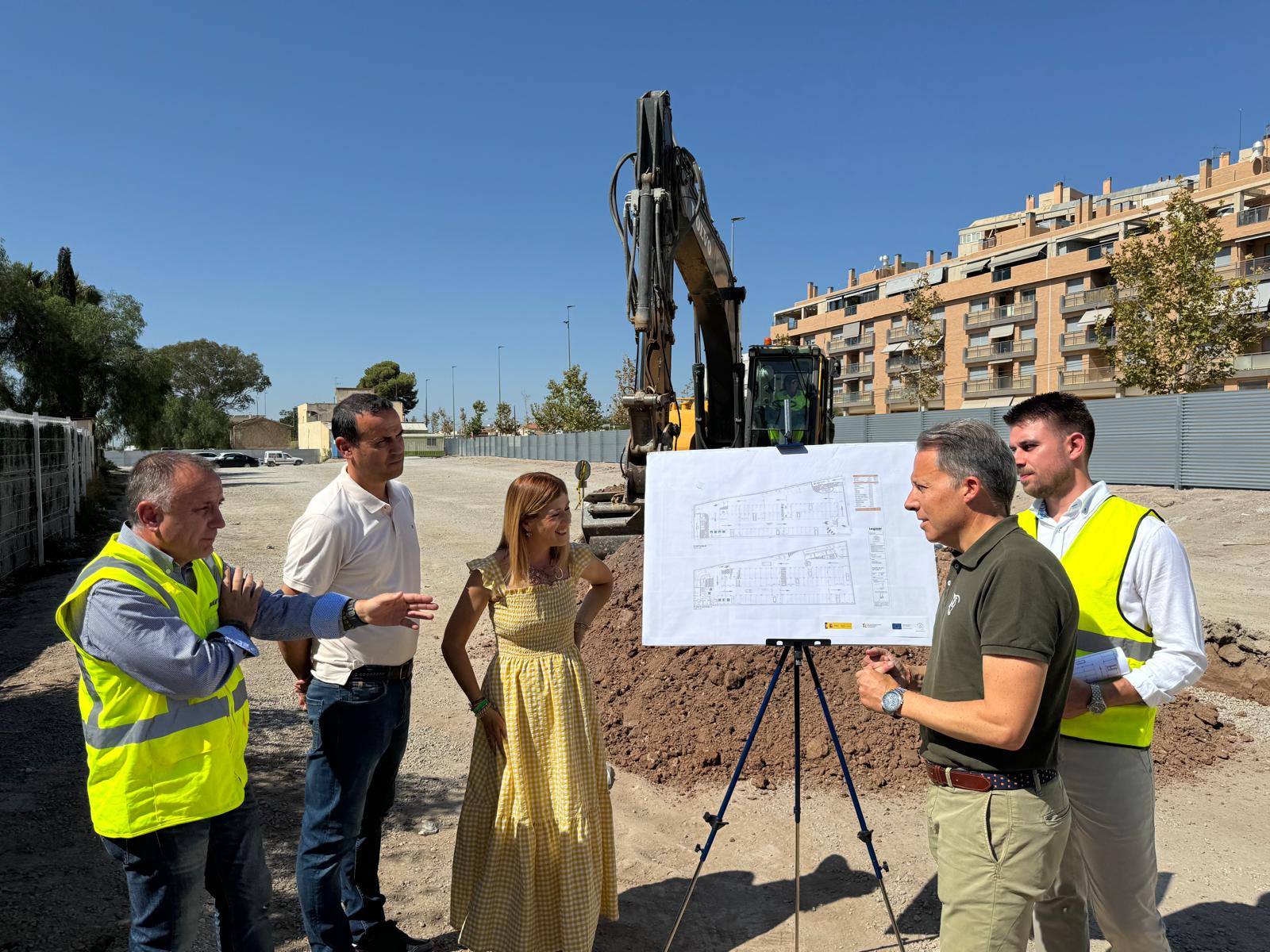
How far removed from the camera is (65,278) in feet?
116

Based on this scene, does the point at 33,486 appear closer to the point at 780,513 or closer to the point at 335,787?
the point at 335,787

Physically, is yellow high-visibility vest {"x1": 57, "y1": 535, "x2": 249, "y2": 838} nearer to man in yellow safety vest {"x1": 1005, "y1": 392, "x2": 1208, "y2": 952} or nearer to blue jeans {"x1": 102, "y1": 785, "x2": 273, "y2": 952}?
blue jeans {"x1": 102, "y1": 785, "x2": 273, "y2": 952}

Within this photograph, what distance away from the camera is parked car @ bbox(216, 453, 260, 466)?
5263 centimetres

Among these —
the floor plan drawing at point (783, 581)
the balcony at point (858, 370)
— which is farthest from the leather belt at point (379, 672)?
the balcony at point (858, 370)

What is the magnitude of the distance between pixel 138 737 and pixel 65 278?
137 ft

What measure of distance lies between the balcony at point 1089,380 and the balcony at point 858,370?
19.2 metres

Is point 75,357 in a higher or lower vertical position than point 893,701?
higher

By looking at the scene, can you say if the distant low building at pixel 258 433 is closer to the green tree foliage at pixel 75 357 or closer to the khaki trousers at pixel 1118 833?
the green tree foliage at pixel 75 357

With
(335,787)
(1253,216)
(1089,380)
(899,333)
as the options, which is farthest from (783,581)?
(899,333)

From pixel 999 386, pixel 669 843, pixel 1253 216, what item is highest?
pixel 1253 216

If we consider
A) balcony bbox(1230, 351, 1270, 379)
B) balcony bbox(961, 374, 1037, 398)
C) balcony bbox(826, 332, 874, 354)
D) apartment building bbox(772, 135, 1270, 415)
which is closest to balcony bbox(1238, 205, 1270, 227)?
apartment building bbox(772, 135, 1270, 415)

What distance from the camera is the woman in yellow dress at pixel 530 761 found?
2.85 meters

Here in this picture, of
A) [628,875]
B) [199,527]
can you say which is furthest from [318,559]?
[628,875]

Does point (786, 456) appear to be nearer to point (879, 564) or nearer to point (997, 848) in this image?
point (879, 564)
